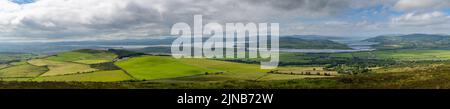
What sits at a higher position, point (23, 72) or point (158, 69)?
point (158, 69)

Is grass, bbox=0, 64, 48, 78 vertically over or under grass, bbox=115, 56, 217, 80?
under

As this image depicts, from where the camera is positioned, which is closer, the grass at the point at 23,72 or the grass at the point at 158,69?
the grass at the point at 158,69

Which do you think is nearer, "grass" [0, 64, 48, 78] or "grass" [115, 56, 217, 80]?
"grass" [115, 56, 217, 80]

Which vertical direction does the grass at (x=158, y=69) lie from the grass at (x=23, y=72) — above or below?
above

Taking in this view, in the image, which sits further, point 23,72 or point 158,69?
point 23,72
